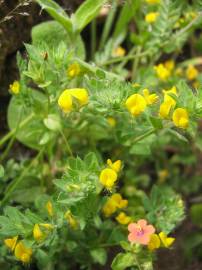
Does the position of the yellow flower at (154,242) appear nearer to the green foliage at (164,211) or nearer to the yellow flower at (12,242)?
the green foliage at (164,211)

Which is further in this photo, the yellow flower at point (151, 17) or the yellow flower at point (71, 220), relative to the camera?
the yellow flower at point (151, 17)

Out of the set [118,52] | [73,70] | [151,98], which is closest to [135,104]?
[151,98]

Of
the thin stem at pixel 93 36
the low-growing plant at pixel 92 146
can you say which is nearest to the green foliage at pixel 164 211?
the low-growing plant at pixel 92 146

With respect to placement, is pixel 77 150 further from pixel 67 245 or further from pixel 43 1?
pixel 43 1

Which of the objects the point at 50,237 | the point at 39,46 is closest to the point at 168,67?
the point at 39,46

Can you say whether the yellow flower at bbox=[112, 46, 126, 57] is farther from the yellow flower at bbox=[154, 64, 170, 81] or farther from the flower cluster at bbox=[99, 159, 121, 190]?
the flower cluster at bbox=[99, 159, 121, 190]

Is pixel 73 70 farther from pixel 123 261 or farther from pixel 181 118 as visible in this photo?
pixel 123 261
